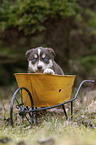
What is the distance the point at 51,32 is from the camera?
7.62 metres

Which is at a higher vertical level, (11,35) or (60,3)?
(60,3)

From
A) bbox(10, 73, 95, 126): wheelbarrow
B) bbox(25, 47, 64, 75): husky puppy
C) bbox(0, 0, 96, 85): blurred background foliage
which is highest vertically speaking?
bbox(0, 0, 96, 85): blurred background foliage

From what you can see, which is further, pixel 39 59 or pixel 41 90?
pixel 39 59

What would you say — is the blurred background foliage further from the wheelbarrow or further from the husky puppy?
the wheelbarrow

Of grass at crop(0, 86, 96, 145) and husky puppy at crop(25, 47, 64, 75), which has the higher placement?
husky puppy at crop(25, 47, 64, 75)

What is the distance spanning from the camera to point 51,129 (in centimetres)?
282

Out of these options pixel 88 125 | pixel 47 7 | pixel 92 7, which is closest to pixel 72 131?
pixel 88 125

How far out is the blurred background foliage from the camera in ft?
20.5

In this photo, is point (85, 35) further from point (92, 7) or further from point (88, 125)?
point (88, 125)

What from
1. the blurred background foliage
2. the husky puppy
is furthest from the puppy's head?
the blurred background foliage

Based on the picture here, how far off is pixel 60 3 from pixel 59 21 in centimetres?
86

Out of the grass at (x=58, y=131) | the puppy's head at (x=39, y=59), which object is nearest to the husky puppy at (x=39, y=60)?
the puppy's head at (x=39, y=59)

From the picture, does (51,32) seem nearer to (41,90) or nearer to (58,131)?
(41,90)

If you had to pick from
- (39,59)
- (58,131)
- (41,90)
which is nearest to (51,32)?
(39,59)
